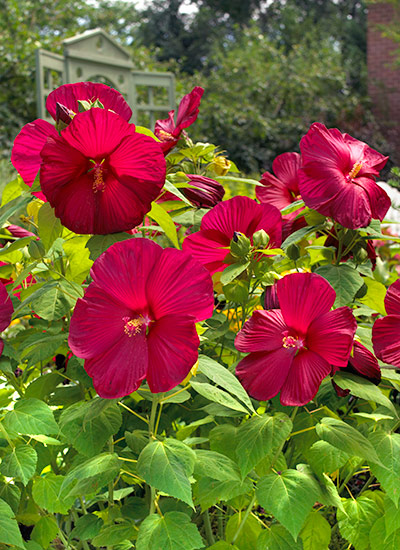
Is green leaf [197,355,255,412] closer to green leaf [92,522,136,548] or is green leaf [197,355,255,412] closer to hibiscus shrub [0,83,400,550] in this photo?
hibiscus shrub [0,83,400,550]

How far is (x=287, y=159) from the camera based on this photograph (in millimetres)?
985

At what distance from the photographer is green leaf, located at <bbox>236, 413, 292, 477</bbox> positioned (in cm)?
64

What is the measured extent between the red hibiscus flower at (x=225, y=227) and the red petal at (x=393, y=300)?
0.15 m

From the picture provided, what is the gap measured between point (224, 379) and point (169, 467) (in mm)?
95

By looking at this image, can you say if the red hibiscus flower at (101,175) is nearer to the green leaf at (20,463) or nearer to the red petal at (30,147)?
the red petal at (30,147)

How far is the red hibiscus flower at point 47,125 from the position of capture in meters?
0.71

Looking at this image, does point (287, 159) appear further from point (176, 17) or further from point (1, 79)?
point (176, 17)

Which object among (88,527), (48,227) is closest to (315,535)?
(88,527)

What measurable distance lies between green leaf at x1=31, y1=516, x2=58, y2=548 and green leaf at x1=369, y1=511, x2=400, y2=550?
0.38m

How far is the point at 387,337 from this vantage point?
0.72 m

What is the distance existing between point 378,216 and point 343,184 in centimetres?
7

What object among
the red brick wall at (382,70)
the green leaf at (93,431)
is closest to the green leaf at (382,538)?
the green leaf at (93,431)

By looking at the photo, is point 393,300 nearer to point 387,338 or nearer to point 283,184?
point 387,338

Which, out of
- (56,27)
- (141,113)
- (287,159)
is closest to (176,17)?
(56,27)
